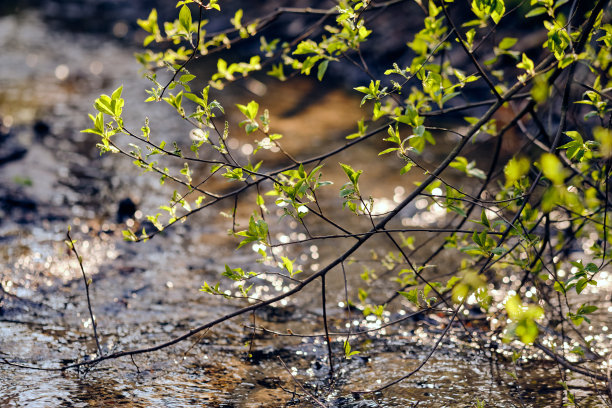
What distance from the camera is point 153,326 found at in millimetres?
→ 3533

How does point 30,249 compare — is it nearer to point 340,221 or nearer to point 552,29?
point 340,221

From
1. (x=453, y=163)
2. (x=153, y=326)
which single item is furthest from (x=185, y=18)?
(x=153, y=326)

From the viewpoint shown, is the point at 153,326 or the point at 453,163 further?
the point at 153,326

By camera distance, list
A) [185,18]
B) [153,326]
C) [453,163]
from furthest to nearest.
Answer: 1. [153,326]
2. [453,163]
3. [185,18]

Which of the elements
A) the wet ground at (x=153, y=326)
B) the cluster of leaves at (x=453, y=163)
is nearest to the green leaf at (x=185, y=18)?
the cluster of leaves at (x=453, y=163)

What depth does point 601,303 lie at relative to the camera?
3.75 m

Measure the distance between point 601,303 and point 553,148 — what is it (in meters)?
2.05

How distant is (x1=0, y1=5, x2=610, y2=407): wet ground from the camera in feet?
9.09

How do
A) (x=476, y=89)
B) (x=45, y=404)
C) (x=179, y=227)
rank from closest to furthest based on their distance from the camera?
(x=45, y=404) < (x=179, y=227) < (x=476, y=89)

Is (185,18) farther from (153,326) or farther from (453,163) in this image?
(153,326)

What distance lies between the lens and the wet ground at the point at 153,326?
9.09 ft

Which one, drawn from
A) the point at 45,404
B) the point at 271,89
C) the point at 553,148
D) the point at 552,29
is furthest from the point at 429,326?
the point at 271,89

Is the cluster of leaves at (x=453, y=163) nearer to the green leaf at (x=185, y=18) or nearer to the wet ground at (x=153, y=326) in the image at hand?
the green leaf at (x=185, y=18)

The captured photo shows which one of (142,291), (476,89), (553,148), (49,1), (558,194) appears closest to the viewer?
(558,194)
